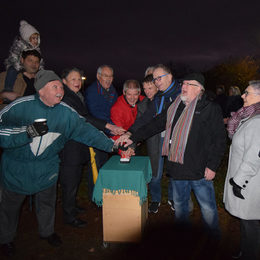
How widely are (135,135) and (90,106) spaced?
1207mm

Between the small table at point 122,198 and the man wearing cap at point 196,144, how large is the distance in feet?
1.71

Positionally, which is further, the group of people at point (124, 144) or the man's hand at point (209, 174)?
the man's hand at point (209, 174)

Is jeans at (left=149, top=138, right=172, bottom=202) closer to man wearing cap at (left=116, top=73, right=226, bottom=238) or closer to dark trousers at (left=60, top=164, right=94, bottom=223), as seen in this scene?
man wearing cap at (left=116, top=73, right=226, bottom=238)

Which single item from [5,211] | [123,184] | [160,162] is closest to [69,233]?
[5,211]

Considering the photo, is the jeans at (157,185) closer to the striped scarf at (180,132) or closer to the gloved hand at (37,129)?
the striped scarf at (180,132)

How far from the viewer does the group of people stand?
8.99 ft

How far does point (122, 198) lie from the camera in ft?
10.6

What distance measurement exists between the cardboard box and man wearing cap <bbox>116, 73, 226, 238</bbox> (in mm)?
652

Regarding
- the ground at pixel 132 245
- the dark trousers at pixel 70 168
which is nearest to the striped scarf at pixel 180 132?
the ground at pixel 132 245

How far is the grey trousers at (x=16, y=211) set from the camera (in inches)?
124

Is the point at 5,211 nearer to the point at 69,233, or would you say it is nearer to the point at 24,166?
the point at 24,166

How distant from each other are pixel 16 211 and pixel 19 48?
2.83 metres

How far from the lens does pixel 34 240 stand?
383cm

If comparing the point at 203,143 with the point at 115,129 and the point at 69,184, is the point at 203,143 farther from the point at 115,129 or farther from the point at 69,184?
the point at 69,184
